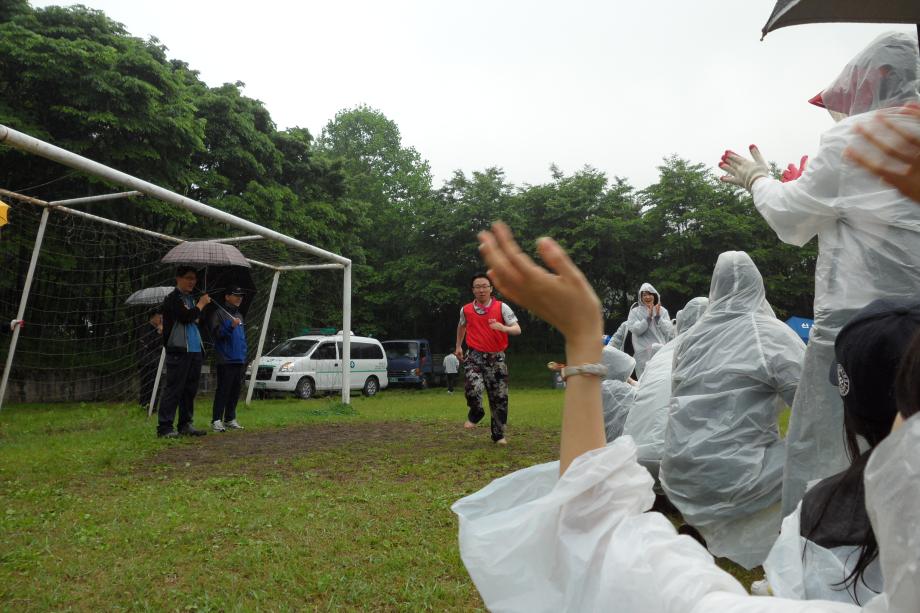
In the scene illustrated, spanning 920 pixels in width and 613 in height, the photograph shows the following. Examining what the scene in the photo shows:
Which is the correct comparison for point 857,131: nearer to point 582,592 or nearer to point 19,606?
point 582,592

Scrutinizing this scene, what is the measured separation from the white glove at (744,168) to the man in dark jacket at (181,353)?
612cm

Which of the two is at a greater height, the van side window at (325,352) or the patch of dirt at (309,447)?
Answer: the van side window at (325,352)

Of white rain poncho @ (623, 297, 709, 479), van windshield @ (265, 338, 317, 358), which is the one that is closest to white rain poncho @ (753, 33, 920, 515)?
white rain poncho @ (623, 297, 709, 479)

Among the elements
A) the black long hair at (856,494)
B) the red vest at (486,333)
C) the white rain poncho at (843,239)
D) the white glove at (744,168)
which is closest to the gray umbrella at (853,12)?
the white rain poncho at (843,239)

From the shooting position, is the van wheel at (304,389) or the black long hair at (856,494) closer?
the black long hair at (856,494)

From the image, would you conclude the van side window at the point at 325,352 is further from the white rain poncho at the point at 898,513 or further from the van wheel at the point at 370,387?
the white rain poncho at the point at 898,513

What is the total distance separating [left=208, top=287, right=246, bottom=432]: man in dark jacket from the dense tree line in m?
7.31

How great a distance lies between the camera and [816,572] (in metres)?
A: 1.29

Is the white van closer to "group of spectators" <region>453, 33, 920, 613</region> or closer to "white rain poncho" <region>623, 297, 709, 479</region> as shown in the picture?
"white rain poncho" <region>623, 297, 709, 479</region>

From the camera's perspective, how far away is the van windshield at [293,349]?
18.4 meters

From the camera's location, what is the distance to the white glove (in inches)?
130

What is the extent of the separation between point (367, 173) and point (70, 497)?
3364 cm

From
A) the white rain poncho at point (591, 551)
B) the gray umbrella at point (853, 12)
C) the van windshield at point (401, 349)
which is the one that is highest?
the gray umbrella at point (853, 12)

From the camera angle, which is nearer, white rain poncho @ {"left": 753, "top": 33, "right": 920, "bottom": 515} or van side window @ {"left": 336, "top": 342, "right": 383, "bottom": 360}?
white rain poncho @ {"left": 753, "top": 33, "right": 920, "bottom": 515}
